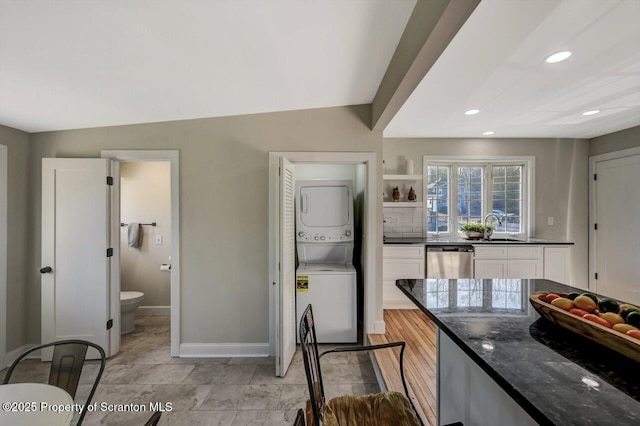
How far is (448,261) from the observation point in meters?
3.68

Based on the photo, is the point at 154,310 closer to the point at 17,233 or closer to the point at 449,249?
the point at 17,233

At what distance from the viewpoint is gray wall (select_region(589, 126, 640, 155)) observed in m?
3.56

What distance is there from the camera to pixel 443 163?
4.33 metres

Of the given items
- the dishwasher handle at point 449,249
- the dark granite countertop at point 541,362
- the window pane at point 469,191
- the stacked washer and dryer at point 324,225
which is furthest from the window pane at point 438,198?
the dark granite countertop at point 541,362

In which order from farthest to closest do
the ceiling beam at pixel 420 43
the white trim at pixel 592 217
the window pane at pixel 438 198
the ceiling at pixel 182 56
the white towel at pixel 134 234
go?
the window pane at pixel 438 198 < the white trim at pixel 592 217 < the white towel at pixel 134 234 < the ceiling at pixel 182 56 < the ceiling beam at pixel 420 43

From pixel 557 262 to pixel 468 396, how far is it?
3.58m

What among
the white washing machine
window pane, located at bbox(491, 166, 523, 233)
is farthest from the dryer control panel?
window pane, located at bbox(491, 166, 523, 233)

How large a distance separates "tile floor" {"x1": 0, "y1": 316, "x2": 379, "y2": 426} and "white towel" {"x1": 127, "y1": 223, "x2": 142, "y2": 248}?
1390mm

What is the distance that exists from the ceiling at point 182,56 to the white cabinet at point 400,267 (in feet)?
6.64

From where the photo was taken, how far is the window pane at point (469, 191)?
4.35m

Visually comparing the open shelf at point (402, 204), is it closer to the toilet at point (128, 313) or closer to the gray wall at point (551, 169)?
the gray wall at point (551, 169)

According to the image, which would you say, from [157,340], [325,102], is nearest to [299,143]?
[325,102]

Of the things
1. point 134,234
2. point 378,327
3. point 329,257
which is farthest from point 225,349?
point 134,234

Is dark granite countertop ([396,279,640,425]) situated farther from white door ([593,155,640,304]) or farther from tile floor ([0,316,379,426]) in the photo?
white door ([593,155,640,304])
